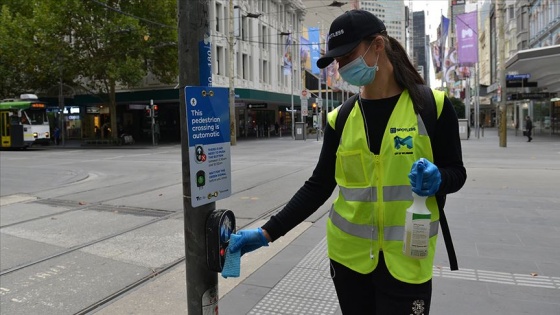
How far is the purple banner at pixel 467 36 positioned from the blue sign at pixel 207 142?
26.3m

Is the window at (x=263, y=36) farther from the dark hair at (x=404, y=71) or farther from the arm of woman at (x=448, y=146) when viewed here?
the arm of woman at (x=448, y=146)

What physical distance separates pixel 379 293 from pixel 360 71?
3.19 feet

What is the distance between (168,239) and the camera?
248 inches

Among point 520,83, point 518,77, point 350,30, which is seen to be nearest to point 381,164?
point 350,30

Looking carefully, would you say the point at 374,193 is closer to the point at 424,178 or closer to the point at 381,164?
the point at 381,164

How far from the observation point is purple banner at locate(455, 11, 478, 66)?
Answer: 989 inches

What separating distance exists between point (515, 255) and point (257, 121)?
47458 mm

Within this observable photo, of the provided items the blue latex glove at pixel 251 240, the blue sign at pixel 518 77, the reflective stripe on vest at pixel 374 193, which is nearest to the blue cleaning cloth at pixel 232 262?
the blue latex glove at pixel 251 240

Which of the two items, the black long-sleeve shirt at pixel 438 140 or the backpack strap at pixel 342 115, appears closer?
the black long-sleeve shirt at pixel 438 140

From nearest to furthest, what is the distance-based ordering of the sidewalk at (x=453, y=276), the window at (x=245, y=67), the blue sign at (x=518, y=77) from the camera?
the sidewalk at (x=453, y=276) < the blue sign at (x=518, y=77) < the window at (x=245, y=67)

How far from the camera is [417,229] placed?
1.75m

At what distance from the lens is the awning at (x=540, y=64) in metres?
20.5

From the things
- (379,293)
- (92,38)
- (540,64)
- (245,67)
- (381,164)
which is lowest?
(379,293)

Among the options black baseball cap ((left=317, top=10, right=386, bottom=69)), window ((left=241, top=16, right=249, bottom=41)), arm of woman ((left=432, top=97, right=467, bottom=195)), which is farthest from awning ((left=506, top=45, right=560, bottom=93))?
window ((left=241, top=16, right=249, bottom=41))
